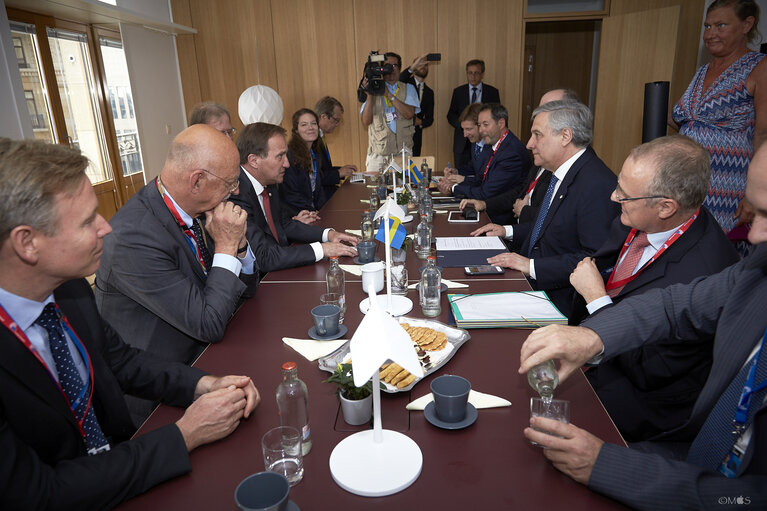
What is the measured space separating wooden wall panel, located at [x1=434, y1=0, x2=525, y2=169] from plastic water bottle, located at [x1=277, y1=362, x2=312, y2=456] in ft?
21.6

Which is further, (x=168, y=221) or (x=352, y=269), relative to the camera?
(x=352, y=269)

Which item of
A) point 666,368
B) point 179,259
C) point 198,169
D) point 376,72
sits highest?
point 376,72

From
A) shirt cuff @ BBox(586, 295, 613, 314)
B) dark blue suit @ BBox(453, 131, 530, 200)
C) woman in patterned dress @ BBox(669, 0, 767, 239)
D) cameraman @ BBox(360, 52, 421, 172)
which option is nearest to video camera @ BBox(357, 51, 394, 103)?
cameraman @ BBox(360, 52, 421, 172)

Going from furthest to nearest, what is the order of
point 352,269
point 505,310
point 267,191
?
point 267,191 → point 352,269 → point 505,310

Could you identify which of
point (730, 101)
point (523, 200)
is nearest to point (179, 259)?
point (523, 200)

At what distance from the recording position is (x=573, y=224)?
8.13ft

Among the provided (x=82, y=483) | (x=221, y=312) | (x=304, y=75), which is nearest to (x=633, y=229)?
(x=221, y=312)

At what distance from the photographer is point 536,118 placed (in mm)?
2697

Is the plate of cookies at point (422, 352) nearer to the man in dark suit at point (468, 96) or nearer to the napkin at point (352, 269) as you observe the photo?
the napkin at point (352, 269)

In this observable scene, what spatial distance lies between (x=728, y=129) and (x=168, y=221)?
138 inches

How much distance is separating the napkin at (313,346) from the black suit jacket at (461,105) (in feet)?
17.8

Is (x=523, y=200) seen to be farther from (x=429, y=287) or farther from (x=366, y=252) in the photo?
(x=429, y=287)

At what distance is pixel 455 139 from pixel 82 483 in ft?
21.2

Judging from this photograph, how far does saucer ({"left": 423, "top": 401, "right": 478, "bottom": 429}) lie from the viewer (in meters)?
1.13
